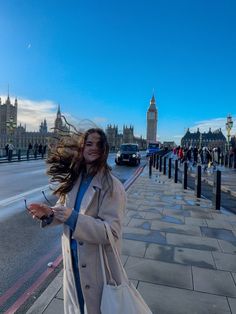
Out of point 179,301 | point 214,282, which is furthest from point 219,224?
point 179,301

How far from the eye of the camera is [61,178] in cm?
228

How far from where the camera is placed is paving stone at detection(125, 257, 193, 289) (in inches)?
141

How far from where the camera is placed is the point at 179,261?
169 inches

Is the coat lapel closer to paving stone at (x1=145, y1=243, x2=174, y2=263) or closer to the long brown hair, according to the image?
the long brown hair

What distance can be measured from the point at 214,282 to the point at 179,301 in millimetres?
763

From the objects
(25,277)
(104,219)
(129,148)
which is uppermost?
(129,148)

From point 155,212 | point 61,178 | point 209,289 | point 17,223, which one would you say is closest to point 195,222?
point 155,212

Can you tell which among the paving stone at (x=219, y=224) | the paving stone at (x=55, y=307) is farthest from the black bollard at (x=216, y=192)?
the paving stone at (x=55, y=307)

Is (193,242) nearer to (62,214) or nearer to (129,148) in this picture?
(62,214)

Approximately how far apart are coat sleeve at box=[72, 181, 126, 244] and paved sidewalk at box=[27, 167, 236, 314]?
1.62m

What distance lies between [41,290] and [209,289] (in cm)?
205

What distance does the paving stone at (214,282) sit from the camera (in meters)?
3.43

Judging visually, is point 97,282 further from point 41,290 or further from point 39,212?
point 41,290

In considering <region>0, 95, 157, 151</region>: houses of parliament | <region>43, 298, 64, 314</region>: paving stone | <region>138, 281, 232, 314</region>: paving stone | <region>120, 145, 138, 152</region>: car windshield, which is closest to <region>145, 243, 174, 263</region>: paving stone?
<region>138, 281, 232, 314</region>: paving stone
